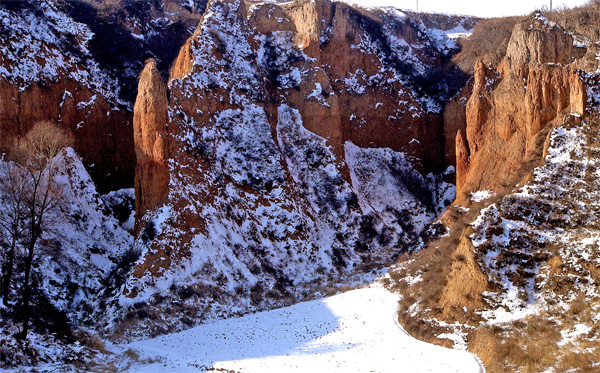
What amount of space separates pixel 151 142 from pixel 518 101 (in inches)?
824

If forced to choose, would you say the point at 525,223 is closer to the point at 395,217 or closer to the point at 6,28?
the point at 395,217

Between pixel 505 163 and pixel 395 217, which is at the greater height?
pixel 505 163

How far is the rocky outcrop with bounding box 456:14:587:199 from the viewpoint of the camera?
108ft

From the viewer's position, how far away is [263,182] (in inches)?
1571

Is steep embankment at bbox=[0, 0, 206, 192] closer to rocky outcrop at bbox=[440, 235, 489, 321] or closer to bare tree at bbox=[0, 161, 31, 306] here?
bare tree at bbox=[0, 161, 31, 306]

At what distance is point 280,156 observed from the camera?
41.8 metres

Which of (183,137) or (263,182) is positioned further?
(263,182)

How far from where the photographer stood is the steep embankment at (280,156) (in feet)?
112

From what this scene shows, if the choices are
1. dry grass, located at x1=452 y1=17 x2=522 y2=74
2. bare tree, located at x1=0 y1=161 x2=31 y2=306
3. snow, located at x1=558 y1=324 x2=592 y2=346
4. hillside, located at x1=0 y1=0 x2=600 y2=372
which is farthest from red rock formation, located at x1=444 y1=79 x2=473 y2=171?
bare tree, located at x1=0 y1=161 x2=31 y2=306

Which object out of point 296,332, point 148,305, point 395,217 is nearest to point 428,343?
point 296,332

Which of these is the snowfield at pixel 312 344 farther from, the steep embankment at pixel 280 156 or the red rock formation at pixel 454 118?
the red rock formation at pixel 454 118

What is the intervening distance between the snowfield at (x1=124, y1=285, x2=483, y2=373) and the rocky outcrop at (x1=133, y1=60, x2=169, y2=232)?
8804mm

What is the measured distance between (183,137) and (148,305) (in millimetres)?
11063

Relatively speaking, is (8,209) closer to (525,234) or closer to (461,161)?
(525,234)
